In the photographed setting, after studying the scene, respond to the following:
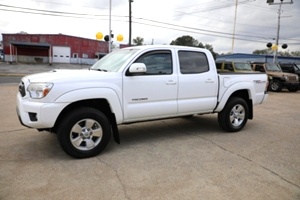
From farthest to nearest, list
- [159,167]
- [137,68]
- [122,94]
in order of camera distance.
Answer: [122,94]
[137,68]
[159,167]

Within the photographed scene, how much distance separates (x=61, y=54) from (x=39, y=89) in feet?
153

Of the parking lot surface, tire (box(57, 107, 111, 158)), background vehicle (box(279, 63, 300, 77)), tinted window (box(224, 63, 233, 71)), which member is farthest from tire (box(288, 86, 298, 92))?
tire (box(57, 107, 111, 158))

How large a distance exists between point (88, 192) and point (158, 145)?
7.00 feet

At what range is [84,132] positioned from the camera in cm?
447

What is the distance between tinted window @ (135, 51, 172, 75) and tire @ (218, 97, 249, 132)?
1858mm

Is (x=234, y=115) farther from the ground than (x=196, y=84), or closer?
closer

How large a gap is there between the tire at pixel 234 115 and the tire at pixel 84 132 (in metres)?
2.90

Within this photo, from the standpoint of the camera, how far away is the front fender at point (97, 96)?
165 inches

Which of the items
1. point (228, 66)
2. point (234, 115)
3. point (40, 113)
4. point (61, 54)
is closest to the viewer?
point (40, 113)

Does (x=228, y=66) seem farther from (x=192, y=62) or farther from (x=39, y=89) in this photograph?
(x=39, y=89)

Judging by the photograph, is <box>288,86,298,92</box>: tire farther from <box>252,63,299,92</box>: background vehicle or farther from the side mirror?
the side mirror

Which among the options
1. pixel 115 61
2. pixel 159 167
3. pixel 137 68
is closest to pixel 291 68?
pixel 115 61

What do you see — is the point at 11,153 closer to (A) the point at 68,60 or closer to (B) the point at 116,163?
(B) the point at 116,163

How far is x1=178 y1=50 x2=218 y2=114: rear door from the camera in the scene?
5.43 meters
